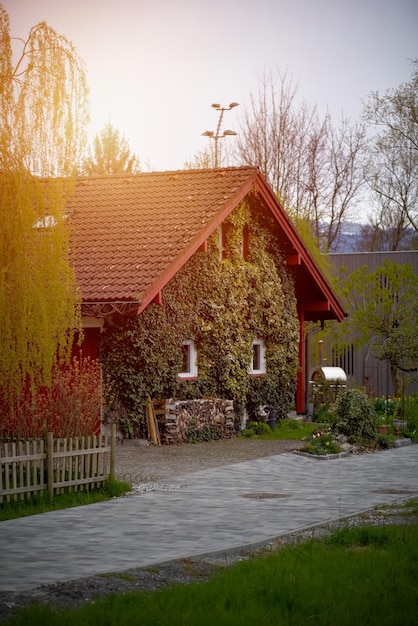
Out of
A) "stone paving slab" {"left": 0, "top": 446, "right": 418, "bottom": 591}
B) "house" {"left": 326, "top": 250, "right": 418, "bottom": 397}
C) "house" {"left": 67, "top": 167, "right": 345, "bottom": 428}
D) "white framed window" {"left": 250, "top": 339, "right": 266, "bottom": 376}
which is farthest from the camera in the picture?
"house" {"left": 326, "top": 250, "right": 418, "bottom": 397}

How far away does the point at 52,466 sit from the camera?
15.3 meters

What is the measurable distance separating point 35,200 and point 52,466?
3465 millimetres

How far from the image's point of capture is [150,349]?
24750mm

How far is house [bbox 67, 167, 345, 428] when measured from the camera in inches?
954

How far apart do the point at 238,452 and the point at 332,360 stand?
79.9 feet

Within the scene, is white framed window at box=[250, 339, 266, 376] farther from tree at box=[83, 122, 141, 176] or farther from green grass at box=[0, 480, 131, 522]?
tree at box=[83, 122, 141, 176]

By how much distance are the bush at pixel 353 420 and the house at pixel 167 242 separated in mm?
3689

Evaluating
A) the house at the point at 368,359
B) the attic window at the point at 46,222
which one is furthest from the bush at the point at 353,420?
the house at the point at 368,359


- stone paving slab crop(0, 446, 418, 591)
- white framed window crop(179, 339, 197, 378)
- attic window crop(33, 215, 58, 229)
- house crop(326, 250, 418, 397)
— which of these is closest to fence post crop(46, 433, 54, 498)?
stone paving slab crop(0, 446, 418, 591)

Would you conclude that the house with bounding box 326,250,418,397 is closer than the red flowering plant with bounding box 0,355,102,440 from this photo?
No

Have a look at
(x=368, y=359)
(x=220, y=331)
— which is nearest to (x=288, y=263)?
(x=220, y=331)

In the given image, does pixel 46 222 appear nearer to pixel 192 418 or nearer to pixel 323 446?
pixel 323 446

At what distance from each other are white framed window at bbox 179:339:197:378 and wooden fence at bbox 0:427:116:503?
10.0 meters

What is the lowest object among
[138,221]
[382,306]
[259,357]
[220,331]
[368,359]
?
[368,359]
